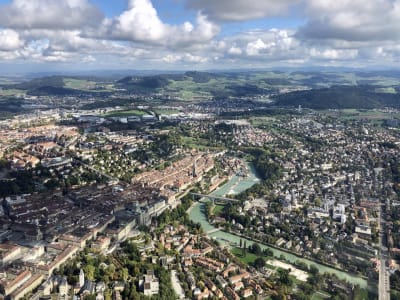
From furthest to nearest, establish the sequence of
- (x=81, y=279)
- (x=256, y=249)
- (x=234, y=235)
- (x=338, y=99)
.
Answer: (x=338, y=99), (x=234, y=235), (x=256, y=249), (x=81, y=279)

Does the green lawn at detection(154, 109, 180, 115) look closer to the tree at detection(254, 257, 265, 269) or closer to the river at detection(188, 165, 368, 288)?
the river at detection(188, 165, 368, 288)

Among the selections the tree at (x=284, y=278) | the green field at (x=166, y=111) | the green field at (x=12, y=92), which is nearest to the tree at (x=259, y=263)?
the tree at (x=284, y=278)

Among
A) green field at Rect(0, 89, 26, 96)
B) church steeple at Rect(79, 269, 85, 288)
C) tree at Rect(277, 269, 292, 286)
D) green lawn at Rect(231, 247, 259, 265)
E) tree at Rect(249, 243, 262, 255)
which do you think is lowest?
green lawn at Rect(231, 247, 259, 265)

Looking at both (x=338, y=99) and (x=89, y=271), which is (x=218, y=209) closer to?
(x=89, y=271)

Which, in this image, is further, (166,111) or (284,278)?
(166,111)

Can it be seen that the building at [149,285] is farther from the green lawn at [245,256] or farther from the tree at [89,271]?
the green lawn at [245,256]

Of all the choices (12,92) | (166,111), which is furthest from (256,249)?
(12,92)

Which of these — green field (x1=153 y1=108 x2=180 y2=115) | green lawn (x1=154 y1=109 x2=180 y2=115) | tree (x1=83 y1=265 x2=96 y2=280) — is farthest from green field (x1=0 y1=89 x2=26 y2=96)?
tree (x1=83 y1=265 x2=96 y2=280)
